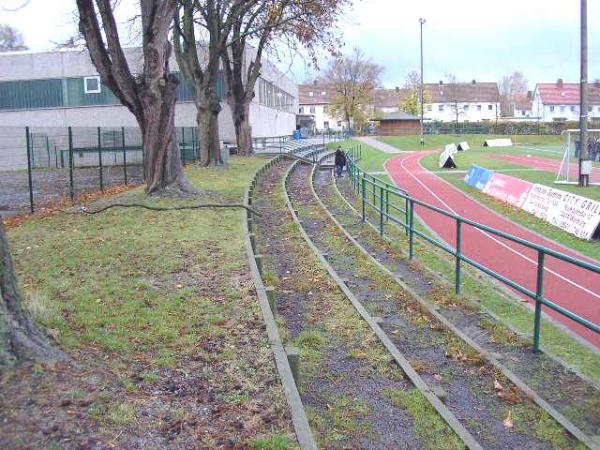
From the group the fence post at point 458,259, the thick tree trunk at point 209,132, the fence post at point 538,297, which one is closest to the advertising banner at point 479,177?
the thick tree trunk at point 209,132

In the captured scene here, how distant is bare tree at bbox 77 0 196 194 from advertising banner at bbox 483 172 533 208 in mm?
10331

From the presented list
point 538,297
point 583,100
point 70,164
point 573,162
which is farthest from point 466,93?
point 538,297

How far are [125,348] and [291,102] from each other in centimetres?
7168

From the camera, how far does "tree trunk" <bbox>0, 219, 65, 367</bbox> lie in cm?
470

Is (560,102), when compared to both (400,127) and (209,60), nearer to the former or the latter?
(400,127)

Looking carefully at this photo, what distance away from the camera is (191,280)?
901 centimetres

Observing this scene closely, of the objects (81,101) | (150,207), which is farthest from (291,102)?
(150,207)

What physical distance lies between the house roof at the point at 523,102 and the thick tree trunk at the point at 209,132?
466ft

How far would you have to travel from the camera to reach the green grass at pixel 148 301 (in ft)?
17.4

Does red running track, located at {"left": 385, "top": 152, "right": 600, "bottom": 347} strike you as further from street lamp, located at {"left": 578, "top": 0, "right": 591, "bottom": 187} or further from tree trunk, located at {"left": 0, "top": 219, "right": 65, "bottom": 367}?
tree trunk, located at {"left": 0, "top": 219, "right": 65, "bottom": 367}

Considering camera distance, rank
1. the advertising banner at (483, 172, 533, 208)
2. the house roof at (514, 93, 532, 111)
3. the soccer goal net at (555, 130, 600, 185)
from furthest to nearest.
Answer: the house roof at (514, 93, 532, 111) → the soccer goal net at (555, 130, 600, 185) → the advertising banner at (483, 172, 533, 208)

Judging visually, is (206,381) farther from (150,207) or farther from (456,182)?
(456,182)

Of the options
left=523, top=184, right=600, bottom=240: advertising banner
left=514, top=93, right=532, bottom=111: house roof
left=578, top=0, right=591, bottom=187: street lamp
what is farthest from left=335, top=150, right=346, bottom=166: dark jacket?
left=514, top=93, right=532, bottom=111: house roof

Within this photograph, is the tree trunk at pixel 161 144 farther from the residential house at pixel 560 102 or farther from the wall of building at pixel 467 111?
the wall of building at pixel 467 111
